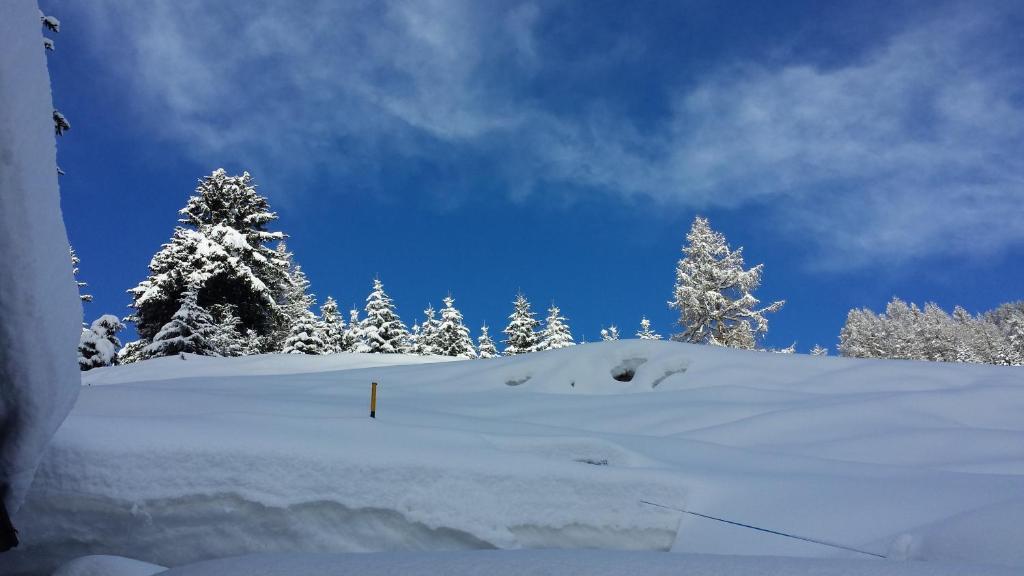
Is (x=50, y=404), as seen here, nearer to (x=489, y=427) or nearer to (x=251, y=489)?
(x=251, y=489)

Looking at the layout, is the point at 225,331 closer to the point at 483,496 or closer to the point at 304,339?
the point at 304,339

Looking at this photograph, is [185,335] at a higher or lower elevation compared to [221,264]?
lower

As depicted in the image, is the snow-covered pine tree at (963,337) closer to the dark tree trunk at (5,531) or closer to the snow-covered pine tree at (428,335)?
the snow-covered pine tree at (428,335)

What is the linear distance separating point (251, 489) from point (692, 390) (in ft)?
15.6

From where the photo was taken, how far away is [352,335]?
111 feet

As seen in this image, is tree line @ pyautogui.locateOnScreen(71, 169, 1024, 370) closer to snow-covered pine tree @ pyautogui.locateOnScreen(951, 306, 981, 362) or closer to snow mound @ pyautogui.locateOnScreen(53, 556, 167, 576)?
snow mound @ pyautogui.locateOnScreen(53, 556, 167, 576)

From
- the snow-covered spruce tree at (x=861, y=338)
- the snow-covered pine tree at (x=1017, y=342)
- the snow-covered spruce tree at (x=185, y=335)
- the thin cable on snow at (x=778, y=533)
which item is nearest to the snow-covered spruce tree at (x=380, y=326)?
the snow-covered spruce tree at (x=185, y=335)

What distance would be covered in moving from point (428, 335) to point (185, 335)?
57.9 ft

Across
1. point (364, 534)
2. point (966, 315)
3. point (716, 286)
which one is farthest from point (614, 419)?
point (966, 315)

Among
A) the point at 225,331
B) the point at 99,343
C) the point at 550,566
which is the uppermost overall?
the point at 225,331

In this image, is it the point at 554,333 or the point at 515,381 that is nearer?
the point at 515,381

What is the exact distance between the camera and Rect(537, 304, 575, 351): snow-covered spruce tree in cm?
3284

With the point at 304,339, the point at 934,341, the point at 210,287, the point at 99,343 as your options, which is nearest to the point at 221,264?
the point at 210,287

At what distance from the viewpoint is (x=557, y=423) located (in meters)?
4.90
